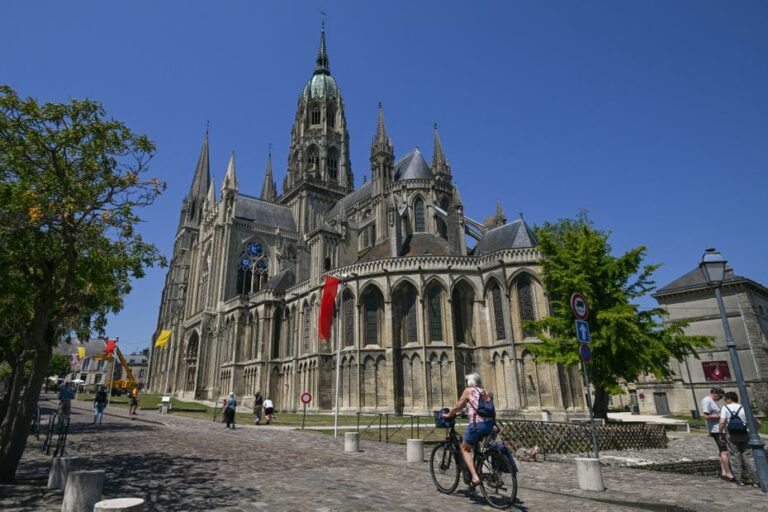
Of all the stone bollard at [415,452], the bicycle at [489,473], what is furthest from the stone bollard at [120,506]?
the stone bollard at [415,452]

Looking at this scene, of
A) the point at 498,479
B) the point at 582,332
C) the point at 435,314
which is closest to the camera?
the point at 498,479

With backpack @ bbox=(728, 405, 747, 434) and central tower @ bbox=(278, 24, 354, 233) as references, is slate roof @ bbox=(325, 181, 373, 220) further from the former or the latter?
backpack @ bbox=(728, 405, 747, 434)

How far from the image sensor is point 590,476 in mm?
7645

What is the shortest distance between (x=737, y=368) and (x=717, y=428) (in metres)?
1.33

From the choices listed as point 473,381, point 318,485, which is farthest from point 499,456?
point 318,485

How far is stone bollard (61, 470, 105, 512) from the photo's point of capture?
5.05 metres

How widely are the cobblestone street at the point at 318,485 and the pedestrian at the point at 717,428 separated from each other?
0.32 meters

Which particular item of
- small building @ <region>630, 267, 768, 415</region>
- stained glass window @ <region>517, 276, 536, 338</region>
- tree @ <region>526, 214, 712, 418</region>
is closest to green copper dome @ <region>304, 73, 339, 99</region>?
stained glass window @ <region>517, 276, 536, 338</region>

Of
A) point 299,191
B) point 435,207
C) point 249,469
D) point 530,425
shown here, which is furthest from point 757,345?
point 299,191

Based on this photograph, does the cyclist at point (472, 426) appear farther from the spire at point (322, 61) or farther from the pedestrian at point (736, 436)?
the spire at point (322, 61)

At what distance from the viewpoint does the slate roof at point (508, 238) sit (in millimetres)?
31703

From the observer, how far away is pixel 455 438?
22.6 ft

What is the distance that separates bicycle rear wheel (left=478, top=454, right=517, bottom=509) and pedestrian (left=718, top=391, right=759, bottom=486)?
4.98 meters

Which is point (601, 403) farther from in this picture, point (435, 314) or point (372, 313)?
point (372, 313)
